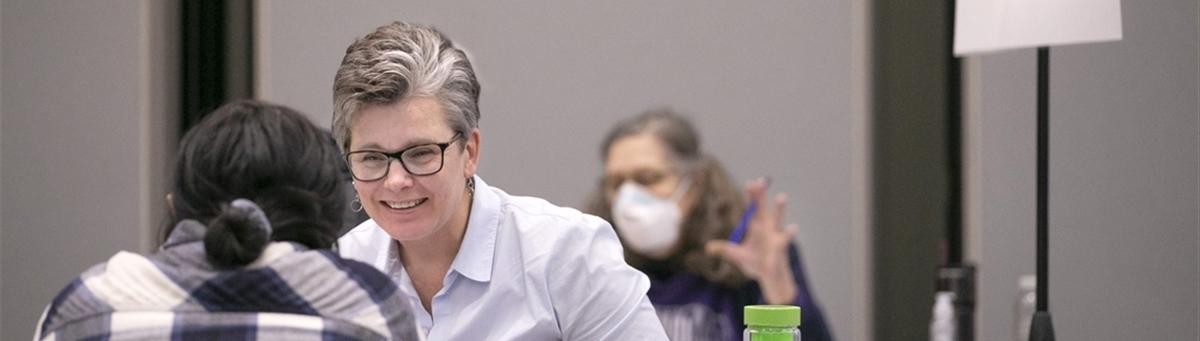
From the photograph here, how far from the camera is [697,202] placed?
356 cm

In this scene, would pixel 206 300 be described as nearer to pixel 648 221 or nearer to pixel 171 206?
pixel 171 206

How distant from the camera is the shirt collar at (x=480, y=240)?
1.89m

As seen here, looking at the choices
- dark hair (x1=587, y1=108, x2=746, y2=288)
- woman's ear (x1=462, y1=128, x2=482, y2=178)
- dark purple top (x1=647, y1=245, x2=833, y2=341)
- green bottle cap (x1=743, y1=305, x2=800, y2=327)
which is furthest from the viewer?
dark hair (x1=587, y1=108, x2=746, y2=288)

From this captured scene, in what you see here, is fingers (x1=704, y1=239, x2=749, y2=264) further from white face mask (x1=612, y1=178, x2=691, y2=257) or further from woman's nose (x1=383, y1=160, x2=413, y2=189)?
woman's nose (x1=383, y1=160, x2=413, y2=189)

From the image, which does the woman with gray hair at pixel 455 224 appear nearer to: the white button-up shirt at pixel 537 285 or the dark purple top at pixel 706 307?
the white button-up shirt at pixel 537 285

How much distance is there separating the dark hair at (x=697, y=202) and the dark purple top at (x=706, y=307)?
0.03 m

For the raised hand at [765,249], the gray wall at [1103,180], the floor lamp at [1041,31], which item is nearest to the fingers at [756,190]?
the raised hand at [765,249]

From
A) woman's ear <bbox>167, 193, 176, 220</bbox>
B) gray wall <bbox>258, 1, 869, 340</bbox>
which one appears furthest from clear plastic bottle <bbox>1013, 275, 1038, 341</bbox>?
woman's ear <bbox>167, 193, 176, 220</bbox>

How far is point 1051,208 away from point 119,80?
2.60 meters

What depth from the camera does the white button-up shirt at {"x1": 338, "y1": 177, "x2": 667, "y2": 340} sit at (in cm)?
185

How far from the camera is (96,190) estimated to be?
412cm

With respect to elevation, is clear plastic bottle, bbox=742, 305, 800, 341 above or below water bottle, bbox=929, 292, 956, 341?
above

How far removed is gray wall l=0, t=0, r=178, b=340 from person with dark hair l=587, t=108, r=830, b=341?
139 centimetres

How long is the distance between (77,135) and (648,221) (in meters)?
1.78
